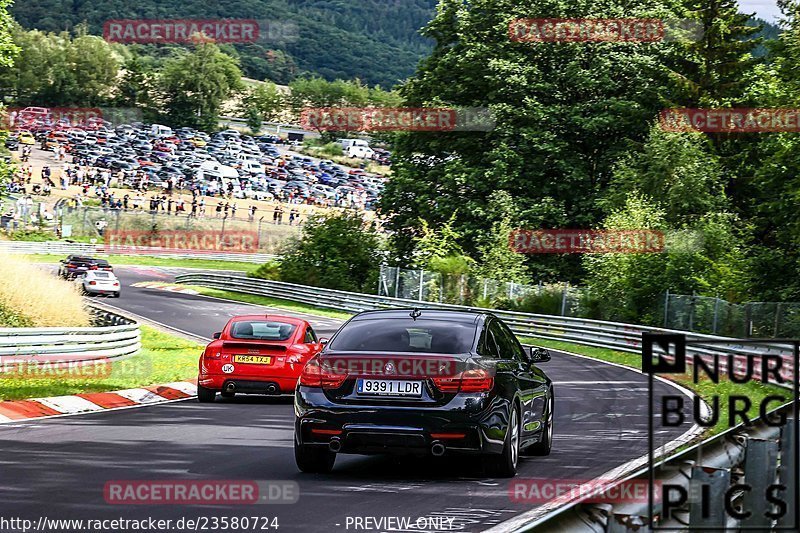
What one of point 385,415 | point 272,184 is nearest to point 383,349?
point 385,415

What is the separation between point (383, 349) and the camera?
10.8 m

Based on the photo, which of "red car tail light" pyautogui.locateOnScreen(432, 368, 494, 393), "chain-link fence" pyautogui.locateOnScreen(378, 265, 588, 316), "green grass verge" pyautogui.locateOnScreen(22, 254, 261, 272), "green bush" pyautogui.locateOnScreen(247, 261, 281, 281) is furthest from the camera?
"green grass verge" pyautogui.locateOnScreen(22, 254, 261, 272)

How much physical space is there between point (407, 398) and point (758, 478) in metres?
4.64

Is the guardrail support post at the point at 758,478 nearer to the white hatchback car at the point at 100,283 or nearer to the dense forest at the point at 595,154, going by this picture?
the dense forest at the point at 595,154

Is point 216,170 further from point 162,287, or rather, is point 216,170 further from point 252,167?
point 162,287

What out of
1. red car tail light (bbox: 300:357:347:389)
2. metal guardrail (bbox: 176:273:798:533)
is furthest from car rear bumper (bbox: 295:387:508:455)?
metal guardrail (bbox: 176:273:798:533)

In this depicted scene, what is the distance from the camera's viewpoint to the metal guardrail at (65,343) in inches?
864

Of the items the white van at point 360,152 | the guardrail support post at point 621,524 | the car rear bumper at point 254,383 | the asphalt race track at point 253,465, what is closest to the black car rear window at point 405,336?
the asphalt race track at point 253,465

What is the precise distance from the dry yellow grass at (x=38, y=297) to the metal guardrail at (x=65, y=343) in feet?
7.05

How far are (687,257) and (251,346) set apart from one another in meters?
26.3

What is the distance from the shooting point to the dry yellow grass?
2697 centimetres

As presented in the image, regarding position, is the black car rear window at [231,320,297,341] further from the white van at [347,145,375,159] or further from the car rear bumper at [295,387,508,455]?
the white van at [347,145,375,159]

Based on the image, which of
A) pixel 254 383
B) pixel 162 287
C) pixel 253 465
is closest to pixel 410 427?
pixel 253 465

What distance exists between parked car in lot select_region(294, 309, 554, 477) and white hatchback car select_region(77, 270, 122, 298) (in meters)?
44.5
